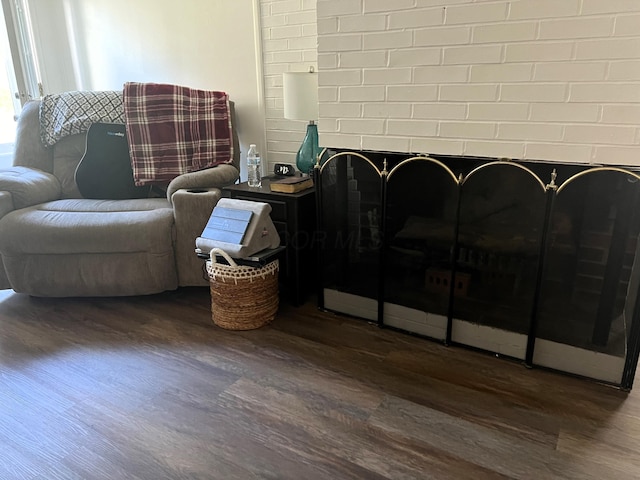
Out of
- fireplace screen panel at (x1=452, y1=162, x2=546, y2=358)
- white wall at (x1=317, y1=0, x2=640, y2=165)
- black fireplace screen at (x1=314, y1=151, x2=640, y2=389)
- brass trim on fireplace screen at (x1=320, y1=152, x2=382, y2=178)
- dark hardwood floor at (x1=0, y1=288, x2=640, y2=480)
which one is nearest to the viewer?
dark hardwood floor at (x1=0, y1=288, x2=640, y2=480)

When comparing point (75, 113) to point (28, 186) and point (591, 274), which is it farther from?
point (591, 274)

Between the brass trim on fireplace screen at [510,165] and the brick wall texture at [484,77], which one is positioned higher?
the brick wall texture at [484,77]

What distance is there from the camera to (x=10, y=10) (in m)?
3.54

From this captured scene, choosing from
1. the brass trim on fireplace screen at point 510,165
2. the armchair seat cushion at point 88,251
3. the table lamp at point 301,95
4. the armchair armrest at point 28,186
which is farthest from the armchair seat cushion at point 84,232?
the brass trim on fireplace screen at point 510,165

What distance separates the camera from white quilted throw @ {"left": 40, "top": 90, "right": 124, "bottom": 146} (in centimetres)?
293

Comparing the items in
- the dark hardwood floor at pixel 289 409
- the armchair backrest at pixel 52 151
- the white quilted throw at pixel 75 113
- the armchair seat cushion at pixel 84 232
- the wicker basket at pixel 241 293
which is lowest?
the dark hardwood floor at pixel 289 409

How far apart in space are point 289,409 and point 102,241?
1.34m

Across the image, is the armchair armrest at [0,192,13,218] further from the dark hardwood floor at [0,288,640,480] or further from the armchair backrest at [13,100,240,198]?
the dark hardwood floor at [0,288,640,480]

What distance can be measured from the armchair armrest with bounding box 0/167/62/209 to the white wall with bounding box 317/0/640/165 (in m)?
1.70

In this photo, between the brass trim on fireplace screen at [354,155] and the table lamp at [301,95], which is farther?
the table lamp at [301,95]

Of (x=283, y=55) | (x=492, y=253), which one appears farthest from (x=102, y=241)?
(x=492, y=253)

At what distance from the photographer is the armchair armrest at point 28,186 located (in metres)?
2.52

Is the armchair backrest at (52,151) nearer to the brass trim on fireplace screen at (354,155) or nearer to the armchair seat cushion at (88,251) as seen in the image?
the armchair seat cushion at (88,251)

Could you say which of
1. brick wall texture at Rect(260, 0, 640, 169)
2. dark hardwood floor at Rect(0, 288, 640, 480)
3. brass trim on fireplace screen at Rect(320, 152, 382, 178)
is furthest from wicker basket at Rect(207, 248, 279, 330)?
brick wall texture at Rect(260, 0, 640, 169)
